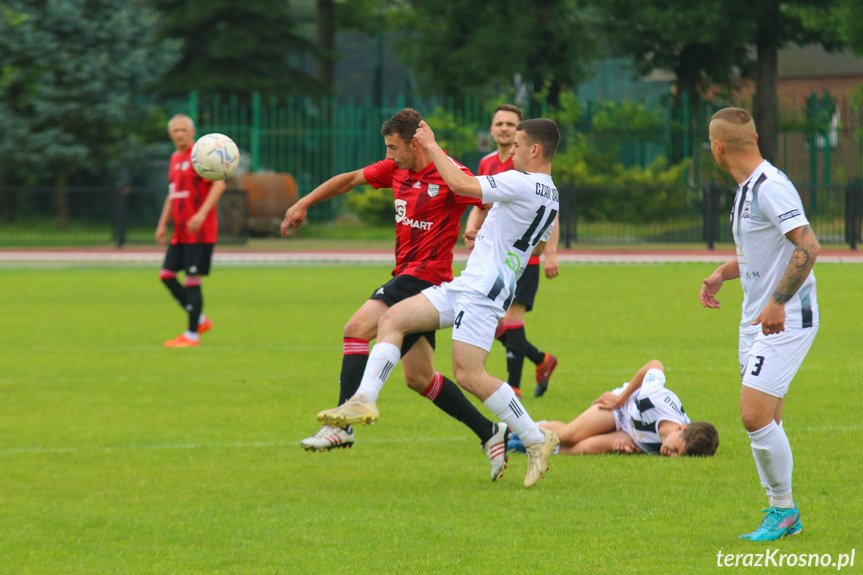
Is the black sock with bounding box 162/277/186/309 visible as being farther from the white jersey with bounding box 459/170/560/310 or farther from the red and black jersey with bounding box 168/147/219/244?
the white jersey with bounding box 459/170/560/310

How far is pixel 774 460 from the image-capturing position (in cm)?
525

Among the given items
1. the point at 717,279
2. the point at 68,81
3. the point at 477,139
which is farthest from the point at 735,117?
the point at 68,81

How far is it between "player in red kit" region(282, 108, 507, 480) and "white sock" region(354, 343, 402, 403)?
329 millimetres

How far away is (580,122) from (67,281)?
1705 centimetres

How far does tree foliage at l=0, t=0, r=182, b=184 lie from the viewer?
3378cm

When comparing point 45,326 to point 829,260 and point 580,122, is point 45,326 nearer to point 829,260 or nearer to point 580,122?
point 829,260

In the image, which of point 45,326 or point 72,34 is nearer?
point 45,326

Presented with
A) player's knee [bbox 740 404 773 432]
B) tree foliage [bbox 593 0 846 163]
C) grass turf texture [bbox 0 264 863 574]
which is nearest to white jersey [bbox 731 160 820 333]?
player's knee [bbox 740 404 773 432]

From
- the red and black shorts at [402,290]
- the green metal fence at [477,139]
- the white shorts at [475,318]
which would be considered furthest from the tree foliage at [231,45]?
the white shorts at [475,318]

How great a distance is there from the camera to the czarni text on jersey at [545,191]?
637cm

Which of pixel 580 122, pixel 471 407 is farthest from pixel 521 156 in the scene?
pixel 580 122

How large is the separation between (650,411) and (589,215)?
21798 millimetres

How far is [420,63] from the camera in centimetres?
3981

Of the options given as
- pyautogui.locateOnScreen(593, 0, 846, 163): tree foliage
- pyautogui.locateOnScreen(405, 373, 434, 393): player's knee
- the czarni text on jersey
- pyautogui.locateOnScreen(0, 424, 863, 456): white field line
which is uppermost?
pyautogui.locateOnScreen(593, 0, 846, 163): tree foliage
